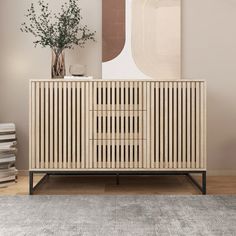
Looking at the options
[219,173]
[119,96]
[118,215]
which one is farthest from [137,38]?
[118,215]

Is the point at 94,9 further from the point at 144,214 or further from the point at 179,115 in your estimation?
the point at 144,214

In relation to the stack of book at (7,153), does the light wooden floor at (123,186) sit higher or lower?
lower

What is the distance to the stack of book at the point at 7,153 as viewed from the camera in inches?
102

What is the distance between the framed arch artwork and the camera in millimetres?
2805

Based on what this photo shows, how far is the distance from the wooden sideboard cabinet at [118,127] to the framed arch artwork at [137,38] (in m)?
0.49

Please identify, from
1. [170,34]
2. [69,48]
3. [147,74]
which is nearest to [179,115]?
[147,74]

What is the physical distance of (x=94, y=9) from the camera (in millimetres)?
2859

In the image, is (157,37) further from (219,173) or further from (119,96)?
(219,173)

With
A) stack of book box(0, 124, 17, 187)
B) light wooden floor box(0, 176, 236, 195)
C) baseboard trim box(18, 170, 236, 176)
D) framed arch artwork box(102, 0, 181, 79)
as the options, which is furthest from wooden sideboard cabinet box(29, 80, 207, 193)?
baseboard trim box(18, 170, 236, 176)

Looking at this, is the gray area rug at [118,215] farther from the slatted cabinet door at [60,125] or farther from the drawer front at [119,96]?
the drawer front at [119,96]

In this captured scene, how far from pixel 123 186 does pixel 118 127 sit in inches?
19.6

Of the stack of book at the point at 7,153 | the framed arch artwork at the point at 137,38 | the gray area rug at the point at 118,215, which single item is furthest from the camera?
the framed arch artwork at the point at 137,38

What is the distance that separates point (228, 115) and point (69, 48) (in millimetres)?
1373

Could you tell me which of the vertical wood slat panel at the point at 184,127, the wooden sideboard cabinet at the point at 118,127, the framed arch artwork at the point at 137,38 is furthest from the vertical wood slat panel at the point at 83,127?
the vertical wood slat panel at the point at 184,127
